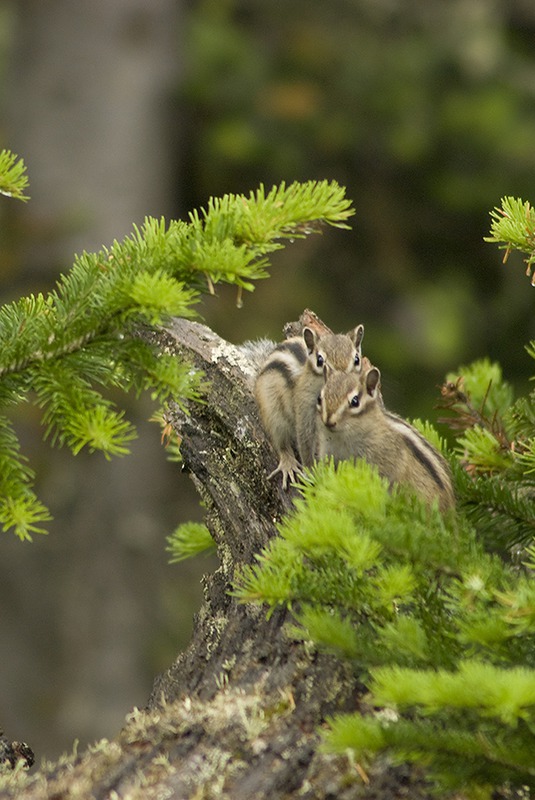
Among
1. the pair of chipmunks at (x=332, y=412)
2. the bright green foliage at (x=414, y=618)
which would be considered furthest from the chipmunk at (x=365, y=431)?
the bright green foliage at (x=414, y=618)

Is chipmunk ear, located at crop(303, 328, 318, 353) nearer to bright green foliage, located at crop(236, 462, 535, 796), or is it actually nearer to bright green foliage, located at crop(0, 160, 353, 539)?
bright green foliage, located at crop(0, 160, 353, 539)

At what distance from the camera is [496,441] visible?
13.3ft

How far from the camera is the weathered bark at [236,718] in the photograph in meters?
2.89

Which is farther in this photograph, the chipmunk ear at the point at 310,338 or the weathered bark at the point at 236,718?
the chipmunk ear at the point at 310,338

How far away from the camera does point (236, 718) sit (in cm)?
310

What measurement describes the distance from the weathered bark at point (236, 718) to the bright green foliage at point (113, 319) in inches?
23.4

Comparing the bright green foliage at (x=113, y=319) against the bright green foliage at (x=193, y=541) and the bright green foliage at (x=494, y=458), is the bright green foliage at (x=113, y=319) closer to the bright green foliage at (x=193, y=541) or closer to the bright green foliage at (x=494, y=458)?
the bright green foliage at (x=494, y=458)

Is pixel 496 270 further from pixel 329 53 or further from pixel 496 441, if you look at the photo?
pixel 496 441

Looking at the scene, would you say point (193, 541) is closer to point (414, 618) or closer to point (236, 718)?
point (236, 718)

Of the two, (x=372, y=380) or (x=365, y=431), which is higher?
(x=372, y=380)

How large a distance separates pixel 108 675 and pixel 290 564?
8314 mm

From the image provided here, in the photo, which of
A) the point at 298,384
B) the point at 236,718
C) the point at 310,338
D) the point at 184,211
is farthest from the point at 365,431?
the point at 184,211

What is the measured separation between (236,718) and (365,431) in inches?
64.8

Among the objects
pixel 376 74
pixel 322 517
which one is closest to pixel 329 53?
pixel 376 74
